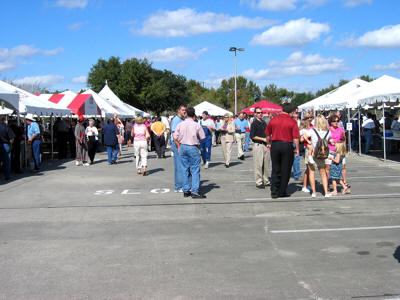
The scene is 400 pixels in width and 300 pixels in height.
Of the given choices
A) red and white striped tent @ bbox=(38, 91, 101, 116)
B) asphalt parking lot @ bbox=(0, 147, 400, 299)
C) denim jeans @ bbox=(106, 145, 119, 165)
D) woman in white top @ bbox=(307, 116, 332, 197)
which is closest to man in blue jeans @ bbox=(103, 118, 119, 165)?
denim jeans @ bbox=(106, 145, 119, 165)

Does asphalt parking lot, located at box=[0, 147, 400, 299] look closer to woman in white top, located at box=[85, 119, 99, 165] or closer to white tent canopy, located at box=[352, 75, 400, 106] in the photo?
white tent canopy, located at box=[352, 75, 400, 106]

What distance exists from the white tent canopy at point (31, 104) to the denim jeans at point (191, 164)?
8270mm

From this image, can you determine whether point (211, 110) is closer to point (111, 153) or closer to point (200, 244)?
point (111, 153)

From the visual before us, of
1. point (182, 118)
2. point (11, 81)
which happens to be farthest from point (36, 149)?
point (11, 81)

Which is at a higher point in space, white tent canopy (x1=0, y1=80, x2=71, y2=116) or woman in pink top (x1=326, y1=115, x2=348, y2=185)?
white tent canopy (x1=0, y1=80, x2=71, y2=116)

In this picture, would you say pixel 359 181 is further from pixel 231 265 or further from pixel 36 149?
pixel 36 149

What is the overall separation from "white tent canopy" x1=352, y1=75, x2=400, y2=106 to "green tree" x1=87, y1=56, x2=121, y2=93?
43.9 meters

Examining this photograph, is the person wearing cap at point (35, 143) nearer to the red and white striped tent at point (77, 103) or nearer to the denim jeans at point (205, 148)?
the denim jeans at point (205, 148)

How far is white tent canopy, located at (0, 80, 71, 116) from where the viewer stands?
15.8 meters

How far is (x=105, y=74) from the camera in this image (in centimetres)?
5984

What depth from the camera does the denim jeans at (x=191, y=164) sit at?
9062mm

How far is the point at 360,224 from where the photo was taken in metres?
6.75

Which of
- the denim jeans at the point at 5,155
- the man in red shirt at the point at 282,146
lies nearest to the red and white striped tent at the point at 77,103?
the denim jeans at the point at 5,155

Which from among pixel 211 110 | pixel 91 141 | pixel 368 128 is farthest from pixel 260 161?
pixel 211 110
